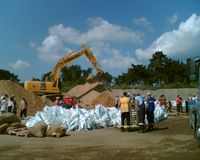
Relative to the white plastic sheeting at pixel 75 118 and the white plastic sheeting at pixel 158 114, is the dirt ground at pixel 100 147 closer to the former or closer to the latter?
the white plastic sheeting at pixel 75 118

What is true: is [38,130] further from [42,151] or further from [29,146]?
[42,151]

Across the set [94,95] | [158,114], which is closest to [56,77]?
[94,95]

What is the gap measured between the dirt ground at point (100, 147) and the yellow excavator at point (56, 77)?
22863 millimetres

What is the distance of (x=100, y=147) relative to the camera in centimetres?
1331

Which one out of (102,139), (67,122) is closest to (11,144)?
(102,139)

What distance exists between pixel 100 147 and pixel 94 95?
26.2 meters

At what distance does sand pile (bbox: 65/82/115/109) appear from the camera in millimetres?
37969

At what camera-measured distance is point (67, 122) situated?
1994 cm

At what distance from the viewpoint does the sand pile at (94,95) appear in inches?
1495

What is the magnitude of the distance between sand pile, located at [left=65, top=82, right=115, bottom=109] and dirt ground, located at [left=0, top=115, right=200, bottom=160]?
2046 cm

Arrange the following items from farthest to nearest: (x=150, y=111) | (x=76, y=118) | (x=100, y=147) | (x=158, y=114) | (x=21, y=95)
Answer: (x=21, y=95) → (x=158, y=114) → (x=76, y=118) → (x=150, y=111) → (x=100, y=147)

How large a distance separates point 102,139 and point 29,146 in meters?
3.32

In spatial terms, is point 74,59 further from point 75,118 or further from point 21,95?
point 75,118

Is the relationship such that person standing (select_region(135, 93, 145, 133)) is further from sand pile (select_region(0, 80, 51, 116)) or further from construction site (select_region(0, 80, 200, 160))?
sand pile (select_region(0, 80, 51, 116))
